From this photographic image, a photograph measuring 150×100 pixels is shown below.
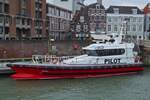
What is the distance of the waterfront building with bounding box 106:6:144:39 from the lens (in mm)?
104438

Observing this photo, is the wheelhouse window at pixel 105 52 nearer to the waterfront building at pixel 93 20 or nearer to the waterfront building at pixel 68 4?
the waterfront building at pixel 93 20

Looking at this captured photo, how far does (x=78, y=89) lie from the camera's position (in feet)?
132

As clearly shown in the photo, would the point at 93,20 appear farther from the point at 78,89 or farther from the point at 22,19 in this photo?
the point at 78,89

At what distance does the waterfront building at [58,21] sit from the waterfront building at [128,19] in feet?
39.2

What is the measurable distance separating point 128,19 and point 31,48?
48732mm

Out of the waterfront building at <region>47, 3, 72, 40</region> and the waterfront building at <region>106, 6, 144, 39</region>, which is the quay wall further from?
the waterfront building at <region>106, 6, 144, 39</region>

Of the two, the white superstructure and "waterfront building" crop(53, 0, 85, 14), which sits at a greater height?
"waterfront building" crop(53, 0, 85, 14)

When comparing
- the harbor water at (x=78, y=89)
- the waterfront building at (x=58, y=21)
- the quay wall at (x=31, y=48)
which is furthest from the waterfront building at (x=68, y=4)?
the harbor water at (x=78, y=89)

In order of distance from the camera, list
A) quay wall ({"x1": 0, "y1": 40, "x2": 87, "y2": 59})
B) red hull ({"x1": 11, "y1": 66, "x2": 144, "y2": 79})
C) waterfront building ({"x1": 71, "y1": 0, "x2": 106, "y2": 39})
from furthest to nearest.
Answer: waterfront building ({"x1": 71, "y1": 0, "x2": 106, "y2": 39}), quay wall ({"x1": 0, "y1": 40, "x2": 87, "y2": 59}), red hull ({"x1": 11, "y1": 66, "x2": 144, "y2": 79})

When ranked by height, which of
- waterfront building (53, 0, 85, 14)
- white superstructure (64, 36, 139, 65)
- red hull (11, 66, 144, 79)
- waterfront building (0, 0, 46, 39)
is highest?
waterfront building (53, 0, 85, 14)

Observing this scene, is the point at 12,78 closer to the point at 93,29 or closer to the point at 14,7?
the point at 14,7

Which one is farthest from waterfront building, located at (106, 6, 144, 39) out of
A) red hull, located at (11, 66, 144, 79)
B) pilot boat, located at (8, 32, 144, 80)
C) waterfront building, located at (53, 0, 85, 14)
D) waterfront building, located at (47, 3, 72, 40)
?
red hull, located at (11, 66, 144, 79)

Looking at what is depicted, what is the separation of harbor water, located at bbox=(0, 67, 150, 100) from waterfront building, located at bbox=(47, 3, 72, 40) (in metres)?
51.7

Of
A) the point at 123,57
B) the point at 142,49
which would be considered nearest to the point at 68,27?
the point at 142,49
